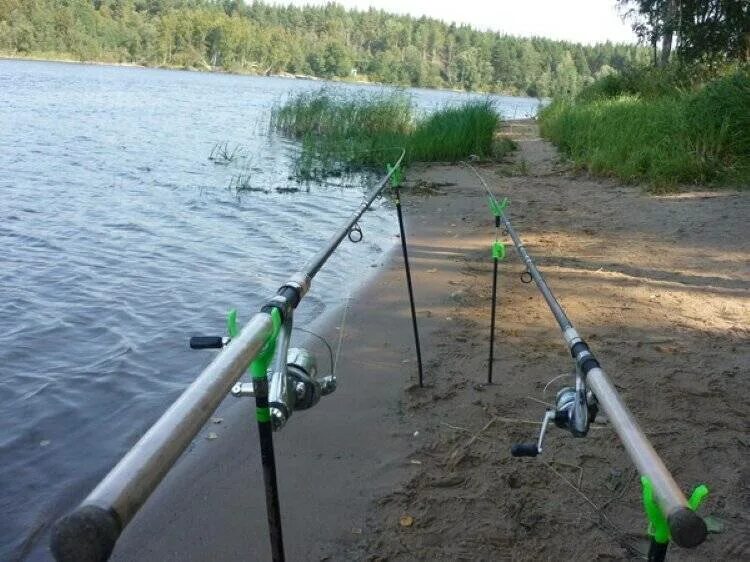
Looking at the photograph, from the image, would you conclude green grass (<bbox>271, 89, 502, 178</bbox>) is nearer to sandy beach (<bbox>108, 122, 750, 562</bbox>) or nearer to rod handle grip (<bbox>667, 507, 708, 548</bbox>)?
sandy beach (<bbox>108, 122, 750, 562</bbox>)

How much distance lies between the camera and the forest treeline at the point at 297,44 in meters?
91.3

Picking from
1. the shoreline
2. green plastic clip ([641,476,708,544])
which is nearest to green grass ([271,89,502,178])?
green plastic clip ([641,476,708,544])

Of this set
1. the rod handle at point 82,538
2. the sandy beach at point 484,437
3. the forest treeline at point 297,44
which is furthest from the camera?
the forest treeline at point 297,44

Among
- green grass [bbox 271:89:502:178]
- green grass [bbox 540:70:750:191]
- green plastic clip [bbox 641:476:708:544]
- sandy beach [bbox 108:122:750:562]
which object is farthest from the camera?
green grass [bbox 271:89:502:178]

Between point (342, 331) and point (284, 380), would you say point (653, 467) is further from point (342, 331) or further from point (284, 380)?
point (342, 331)

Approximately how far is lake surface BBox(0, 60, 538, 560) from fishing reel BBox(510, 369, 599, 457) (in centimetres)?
241

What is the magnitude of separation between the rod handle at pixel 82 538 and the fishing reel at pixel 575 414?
1.15m

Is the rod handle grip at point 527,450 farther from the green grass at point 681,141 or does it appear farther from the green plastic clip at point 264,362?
the green grass at point 681,141

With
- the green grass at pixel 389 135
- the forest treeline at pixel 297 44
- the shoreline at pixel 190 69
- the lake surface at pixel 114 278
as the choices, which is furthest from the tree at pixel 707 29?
the shoreline at pixel 190 69

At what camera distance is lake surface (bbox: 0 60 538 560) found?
13.6 ft

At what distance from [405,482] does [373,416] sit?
0.82m

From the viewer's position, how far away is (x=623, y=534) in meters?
2.90

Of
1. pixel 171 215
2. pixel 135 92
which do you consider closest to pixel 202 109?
pixel 135 92

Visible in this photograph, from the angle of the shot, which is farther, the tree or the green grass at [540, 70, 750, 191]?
the tree
